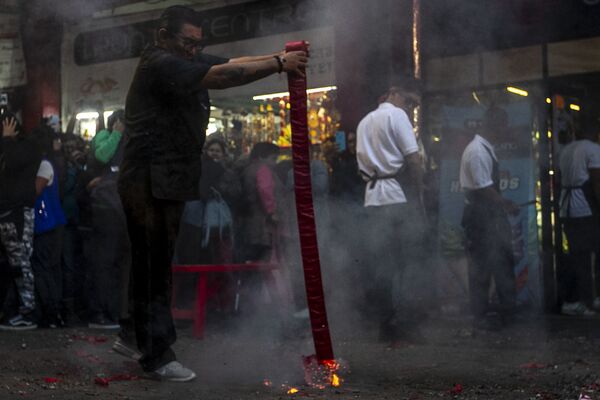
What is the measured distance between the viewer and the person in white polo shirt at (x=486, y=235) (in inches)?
301

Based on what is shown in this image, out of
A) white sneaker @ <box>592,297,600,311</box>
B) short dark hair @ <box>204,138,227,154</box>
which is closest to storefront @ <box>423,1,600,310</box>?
white sneaker @ <box>592,297,600,311</box>

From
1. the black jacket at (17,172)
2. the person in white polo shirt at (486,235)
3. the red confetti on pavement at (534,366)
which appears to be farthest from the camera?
the black jacket at (17,172)

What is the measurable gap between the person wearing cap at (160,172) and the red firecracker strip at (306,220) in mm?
396

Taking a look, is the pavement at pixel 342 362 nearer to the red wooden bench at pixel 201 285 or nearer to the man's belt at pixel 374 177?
the red wooden bench at pixel 201 285

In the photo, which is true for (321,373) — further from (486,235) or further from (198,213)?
(198,213)

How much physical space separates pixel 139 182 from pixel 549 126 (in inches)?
204

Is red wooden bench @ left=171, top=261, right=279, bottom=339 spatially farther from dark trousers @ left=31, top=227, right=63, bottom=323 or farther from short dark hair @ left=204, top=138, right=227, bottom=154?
short dark hair @ left=204, top=138, right=227, bottom=154

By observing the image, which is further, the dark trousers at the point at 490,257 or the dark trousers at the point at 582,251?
the dark trousers at the point at 582,251

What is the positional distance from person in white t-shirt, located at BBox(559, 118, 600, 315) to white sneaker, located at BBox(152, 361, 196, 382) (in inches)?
194

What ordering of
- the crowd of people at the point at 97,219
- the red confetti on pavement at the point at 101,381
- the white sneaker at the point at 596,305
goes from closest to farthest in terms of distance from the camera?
the red confetti on pavement at the point at 101,381
the crowd of people at the point at 97,219
the white sneaker at the point at 596,305

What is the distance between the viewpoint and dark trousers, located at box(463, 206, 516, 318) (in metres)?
7.66

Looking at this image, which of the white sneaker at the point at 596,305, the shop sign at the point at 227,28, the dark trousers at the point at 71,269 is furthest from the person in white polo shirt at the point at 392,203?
the dark trousers at the point at 71,269

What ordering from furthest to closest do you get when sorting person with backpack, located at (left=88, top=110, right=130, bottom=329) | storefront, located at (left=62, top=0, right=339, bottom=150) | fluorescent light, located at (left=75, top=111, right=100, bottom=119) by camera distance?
fluorescent light, located at (left=75, top=111, right=100, bottom=119), storefront, located at (left=62, top=0, right=339, bottom=150), person with backpack, located at (left=88, top=110, right=130, bottom=329)

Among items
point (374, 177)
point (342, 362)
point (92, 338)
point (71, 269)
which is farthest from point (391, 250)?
point (71, 269)
